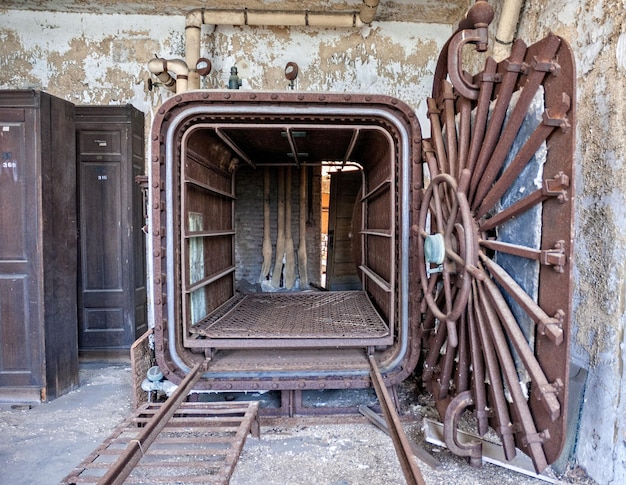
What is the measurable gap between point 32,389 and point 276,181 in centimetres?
358

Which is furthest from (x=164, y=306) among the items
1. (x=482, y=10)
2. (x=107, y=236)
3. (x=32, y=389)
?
(x=482, y=10)

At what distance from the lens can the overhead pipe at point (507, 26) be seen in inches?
128

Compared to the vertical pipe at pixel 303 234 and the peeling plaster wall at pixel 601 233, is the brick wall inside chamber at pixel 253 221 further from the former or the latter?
the peeling plaster wall at pixel 601 233

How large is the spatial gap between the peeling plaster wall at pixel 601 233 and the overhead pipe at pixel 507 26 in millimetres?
777

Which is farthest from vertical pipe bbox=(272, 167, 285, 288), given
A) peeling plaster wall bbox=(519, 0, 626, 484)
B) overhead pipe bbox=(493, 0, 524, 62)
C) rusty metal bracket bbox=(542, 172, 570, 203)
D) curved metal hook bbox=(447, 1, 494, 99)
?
rusty metal bracket bbox=(542, 172, 570, 203)

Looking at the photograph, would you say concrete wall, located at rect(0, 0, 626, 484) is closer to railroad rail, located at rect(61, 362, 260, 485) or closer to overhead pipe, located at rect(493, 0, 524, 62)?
overhead pipe, located at rect(493, 0, 524, 62)

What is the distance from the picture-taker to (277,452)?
106 inches

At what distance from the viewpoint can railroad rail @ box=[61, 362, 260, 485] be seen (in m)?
1.88

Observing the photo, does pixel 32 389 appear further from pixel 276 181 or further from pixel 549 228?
pixel 549 228

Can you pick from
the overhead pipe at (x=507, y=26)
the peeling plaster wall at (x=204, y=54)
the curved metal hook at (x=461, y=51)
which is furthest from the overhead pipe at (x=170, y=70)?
the overhead pipe at (x=507, y=26)

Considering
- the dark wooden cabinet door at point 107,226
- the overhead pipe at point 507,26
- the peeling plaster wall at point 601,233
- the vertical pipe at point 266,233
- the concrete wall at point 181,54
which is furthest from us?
the vertical pipe at point 266,233

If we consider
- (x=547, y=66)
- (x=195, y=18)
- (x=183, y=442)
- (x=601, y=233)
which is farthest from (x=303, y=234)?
(x=547, y=66)

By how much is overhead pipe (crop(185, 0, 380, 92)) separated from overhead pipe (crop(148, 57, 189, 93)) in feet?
0.26

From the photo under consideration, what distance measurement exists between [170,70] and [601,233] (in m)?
4.26
